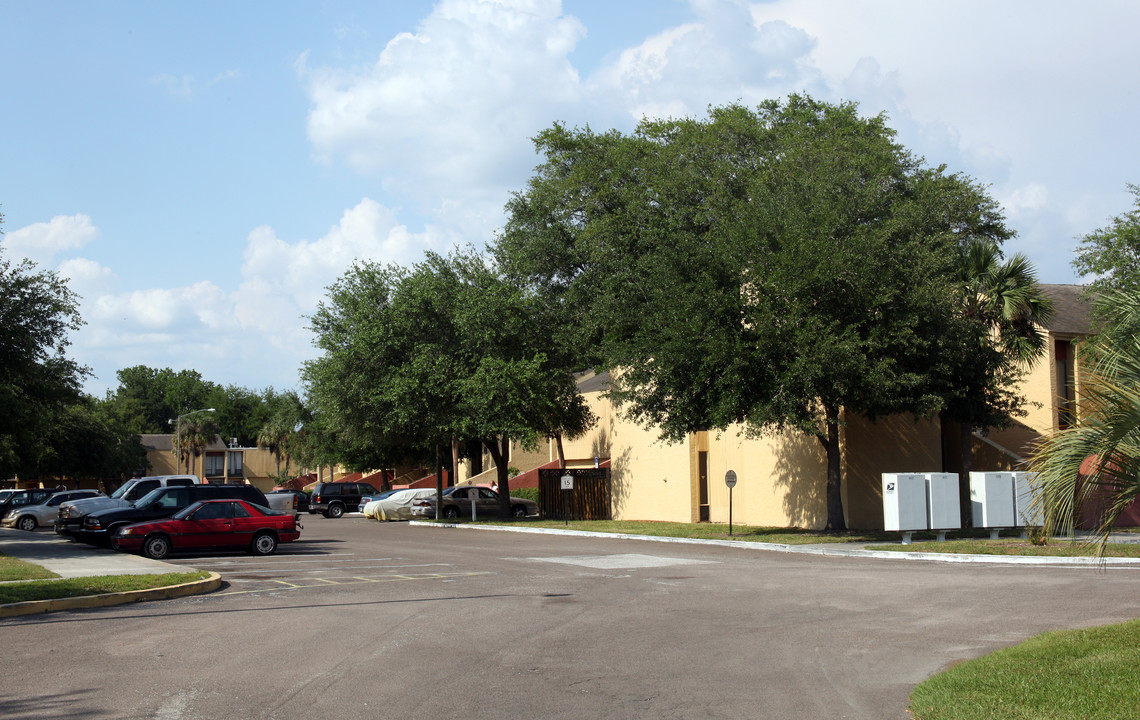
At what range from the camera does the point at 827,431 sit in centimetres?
2830

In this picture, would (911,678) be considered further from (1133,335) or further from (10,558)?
(10,558)

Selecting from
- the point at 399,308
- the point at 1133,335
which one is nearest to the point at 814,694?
the point at 1133,335

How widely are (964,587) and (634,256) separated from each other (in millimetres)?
29629

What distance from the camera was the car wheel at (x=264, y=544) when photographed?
71.9ft

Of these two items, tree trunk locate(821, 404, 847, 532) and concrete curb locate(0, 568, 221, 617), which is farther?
tree trunk locate(821, 404, 847, 532)

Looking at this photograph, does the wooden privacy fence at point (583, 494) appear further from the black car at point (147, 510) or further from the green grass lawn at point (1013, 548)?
the green grass lawn at point (1013, 548)

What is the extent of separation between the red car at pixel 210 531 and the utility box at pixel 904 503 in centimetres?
1393

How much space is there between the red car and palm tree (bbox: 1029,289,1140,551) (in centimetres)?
1722

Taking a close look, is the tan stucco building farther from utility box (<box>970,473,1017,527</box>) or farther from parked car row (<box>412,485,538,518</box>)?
parked car row (<box>412,485,538,518</box>)

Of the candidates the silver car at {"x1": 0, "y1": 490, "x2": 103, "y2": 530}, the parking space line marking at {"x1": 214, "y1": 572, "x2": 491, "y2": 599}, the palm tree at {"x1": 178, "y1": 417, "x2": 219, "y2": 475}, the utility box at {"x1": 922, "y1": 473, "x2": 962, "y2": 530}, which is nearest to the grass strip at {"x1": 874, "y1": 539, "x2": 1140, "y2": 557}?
the utility box at {"x1": 922, "y1": 473, "x2": 962, "y2": 530}

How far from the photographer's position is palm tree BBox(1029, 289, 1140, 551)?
8602 mm

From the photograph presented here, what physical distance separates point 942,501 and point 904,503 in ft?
4.02

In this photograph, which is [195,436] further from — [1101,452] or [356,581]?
[1101,452]

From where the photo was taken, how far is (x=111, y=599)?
1376 cm
